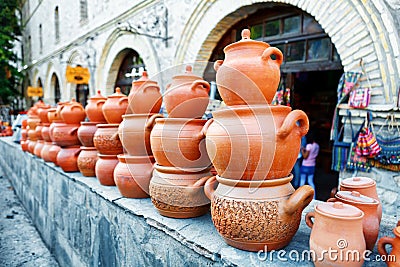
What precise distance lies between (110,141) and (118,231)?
72 centimetres

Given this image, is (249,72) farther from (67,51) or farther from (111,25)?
(67,51)

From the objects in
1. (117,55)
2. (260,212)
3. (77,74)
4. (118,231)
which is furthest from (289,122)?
(77,74)

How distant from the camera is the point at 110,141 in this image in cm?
226

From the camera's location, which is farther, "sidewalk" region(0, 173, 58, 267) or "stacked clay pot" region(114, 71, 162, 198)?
"sidewalk" region(0, 173, 58, 267)

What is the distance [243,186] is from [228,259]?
0.30m

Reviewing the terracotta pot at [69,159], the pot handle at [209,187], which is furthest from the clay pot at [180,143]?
the terracotta pot at [69,159]

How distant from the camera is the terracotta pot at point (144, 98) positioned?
2005mm

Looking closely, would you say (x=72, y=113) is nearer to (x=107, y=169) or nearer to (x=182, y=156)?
(x=107, y=169)

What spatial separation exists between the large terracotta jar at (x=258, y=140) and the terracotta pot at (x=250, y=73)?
0.07m

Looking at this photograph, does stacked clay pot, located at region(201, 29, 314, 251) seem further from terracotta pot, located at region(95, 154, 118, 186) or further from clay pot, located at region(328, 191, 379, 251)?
terracotta pot, located at region(95, 154, 118, 186)

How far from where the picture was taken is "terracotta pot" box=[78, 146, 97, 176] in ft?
8.46

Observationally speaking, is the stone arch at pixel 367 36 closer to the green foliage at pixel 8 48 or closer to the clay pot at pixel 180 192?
the clay pot at pixel 180 192

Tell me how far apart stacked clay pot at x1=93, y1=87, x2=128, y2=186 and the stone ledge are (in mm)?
114

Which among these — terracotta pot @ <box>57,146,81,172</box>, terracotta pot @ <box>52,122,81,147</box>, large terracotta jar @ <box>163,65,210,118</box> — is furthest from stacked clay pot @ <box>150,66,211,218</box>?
terracotta pot @ <box>52,122,81,147</box>
